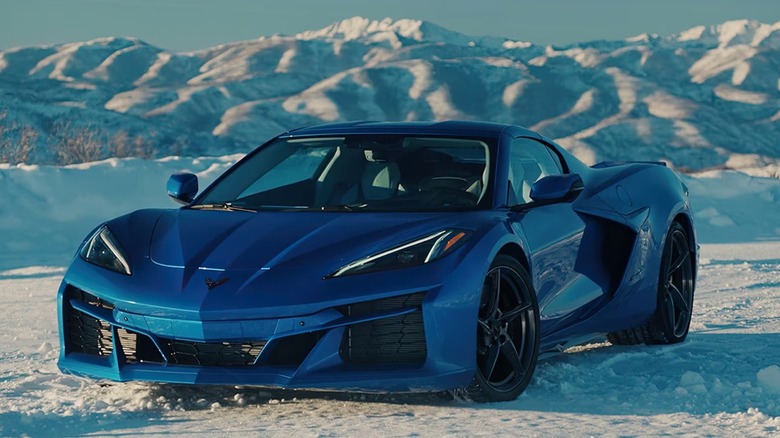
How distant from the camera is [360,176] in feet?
19.4

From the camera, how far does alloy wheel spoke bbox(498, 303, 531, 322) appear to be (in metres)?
5.03

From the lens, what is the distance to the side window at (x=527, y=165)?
18.9 feet

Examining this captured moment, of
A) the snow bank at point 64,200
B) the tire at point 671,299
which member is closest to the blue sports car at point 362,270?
the tire at point 671,299

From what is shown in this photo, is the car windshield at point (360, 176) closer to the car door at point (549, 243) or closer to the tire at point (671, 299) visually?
the car door at point (549, 243)

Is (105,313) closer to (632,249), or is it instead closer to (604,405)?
(604,405)

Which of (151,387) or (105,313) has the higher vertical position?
(105,313)

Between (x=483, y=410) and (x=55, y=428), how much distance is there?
1.62 m

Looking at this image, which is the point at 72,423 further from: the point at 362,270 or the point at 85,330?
the point at 362,270

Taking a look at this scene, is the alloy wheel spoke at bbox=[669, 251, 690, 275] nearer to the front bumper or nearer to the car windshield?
the car windshield

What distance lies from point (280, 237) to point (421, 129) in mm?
1408

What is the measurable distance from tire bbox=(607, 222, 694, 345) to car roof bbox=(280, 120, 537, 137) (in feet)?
4.20

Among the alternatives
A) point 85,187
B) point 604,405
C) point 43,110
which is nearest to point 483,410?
point 604,405

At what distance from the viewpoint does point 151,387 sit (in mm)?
5207

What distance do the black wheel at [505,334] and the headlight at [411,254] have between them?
0.71 ft
